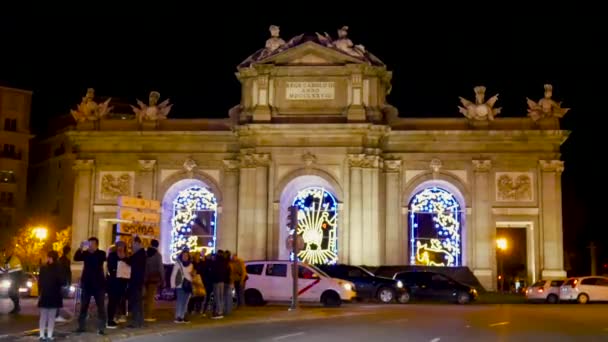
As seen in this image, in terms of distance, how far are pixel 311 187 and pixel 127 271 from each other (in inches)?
1063

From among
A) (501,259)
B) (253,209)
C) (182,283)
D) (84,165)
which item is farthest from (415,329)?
(501,259)

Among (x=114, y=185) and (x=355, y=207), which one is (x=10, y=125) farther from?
(x=355, y=207)

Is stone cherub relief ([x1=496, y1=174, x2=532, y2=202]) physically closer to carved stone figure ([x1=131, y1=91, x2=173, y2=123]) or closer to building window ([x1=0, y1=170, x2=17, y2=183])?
carved stone figure ([x1=131, y1=91, x2=173, y2=123])

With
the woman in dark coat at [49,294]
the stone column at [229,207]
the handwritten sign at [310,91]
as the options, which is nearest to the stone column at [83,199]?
the stone column at [229,207]

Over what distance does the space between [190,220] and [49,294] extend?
30.6m

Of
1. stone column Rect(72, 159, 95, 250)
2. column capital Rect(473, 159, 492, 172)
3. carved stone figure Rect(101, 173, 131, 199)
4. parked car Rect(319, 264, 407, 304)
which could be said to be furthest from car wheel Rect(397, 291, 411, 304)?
stone column Rect(72, 159, 95, 250)

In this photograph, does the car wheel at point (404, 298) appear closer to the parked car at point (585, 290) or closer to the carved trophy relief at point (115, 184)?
the parked car at point (585, 290)

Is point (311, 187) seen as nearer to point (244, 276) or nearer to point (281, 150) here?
point (281, 150)

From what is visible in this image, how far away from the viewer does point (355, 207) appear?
1730 inches

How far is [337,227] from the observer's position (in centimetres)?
4491

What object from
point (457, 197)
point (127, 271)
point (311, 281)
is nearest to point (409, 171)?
point (457, 197)

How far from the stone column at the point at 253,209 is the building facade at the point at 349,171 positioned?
7 centimetres

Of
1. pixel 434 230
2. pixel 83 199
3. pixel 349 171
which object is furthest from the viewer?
pixel 83 199

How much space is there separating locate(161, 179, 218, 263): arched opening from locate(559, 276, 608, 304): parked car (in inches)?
720
